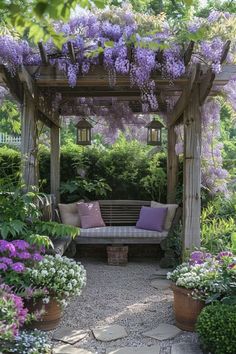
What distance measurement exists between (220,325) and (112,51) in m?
2.59

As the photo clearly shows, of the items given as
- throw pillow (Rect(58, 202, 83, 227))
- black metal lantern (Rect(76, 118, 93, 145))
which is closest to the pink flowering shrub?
throw pillow (Rect(58, 202, 83, 227))

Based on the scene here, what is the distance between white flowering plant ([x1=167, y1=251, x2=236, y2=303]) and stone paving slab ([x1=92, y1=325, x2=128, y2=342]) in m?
0.57

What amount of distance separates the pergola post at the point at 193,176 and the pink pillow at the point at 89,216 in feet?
6.46

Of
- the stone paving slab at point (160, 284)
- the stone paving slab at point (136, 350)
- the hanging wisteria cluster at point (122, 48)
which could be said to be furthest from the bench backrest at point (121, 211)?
the stone paving slab at point (136, 350)

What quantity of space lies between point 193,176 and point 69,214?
2293 millimetres

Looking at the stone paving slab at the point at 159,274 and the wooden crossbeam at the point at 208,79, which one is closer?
the wooden crossbeam at the point at 208,79

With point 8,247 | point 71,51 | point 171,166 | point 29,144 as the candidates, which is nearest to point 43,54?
point 71,51

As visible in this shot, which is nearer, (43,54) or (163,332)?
(163,332)

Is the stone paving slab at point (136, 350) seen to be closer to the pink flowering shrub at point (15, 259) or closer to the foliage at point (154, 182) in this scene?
the pink flowering shrub at point (15, 259)

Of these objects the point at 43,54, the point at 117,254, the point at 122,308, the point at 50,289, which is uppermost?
the point at 43,54

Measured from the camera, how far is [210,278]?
3404mm

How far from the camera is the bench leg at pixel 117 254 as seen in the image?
5.94 metres

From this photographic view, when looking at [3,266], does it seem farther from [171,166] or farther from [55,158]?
[171,166]

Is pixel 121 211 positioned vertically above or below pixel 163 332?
above
